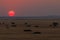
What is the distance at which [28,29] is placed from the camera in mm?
3490

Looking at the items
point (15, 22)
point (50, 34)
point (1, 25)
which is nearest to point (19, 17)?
point (15, 22)

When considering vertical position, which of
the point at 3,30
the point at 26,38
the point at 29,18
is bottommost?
the point at 26,38

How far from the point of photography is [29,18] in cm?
363

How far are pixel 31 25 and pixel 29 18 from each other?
0.20 m

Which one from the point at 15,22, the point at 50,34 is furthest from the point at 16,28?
the point at 50,34

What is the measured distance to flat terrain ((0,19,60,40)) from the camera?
3.36 meters

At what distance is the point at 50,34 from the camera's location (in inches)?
134

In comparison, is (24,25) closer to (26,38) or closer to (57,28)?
(26,38)

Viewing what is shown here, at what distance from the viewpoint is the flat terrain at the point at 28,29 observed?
11.0ft

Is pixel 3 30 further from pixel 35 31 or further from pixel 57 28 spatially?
pixel 57 28

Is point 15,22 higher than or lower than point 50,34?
higher

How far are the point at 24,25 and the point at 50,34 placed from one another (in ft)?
2.00

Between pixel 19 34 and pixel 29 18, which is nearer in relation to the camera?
pixel 19 34

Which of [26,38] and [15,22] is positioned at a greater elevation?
[15,22]
